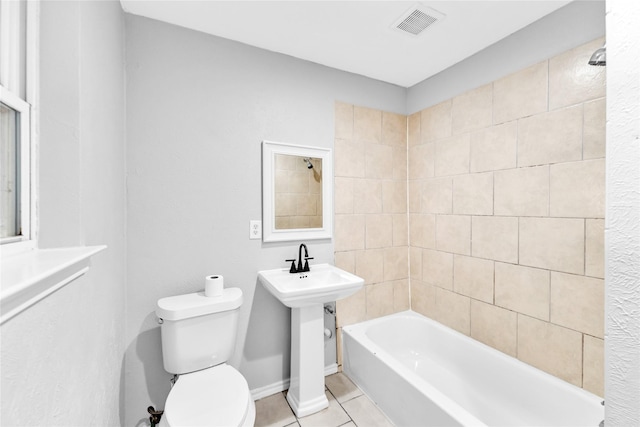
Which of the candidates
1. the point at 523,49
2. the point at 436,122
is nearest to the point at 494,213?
the point at 436,122

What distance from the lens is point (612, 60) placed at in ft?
2.09

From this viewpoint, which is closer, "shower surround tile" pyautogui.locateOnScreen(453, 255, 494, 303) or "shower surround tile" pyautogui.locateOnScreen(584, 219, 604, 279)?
"shower surround tile" pyautogui.locateOnScreen(584, 219, 604, 279)

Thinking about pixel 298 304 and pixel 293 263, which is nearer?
pixel 298 304

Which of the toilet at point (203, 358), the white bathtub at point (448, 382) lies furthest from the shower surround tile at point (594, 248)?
the toilet at point (203, 358)

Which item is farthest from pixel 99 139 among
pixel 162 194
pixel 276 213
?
pixel 276 213

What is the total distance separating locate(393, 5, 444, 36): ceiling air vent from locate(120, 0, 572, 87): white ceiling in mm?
29

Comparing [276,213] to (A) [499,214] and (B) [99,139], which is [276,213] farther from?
(A) [499,214]

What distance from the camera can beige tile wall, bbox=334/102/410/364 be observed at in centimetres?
226

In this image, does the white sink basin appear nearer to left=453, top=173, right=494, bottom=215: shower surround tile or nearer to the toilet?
the toilet

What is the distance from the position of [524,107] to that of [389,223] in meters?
1.25

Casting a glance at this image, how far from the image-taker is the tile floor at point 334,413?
67.8 inches

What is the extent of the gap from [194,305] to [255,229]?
61 centimetres

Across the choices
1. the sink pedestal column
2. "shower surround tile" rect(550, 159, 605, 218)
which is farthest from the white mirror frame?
"shower surround tile" rect(550, 159, 605, 218)

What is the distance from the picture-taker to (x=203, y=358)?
156cm
